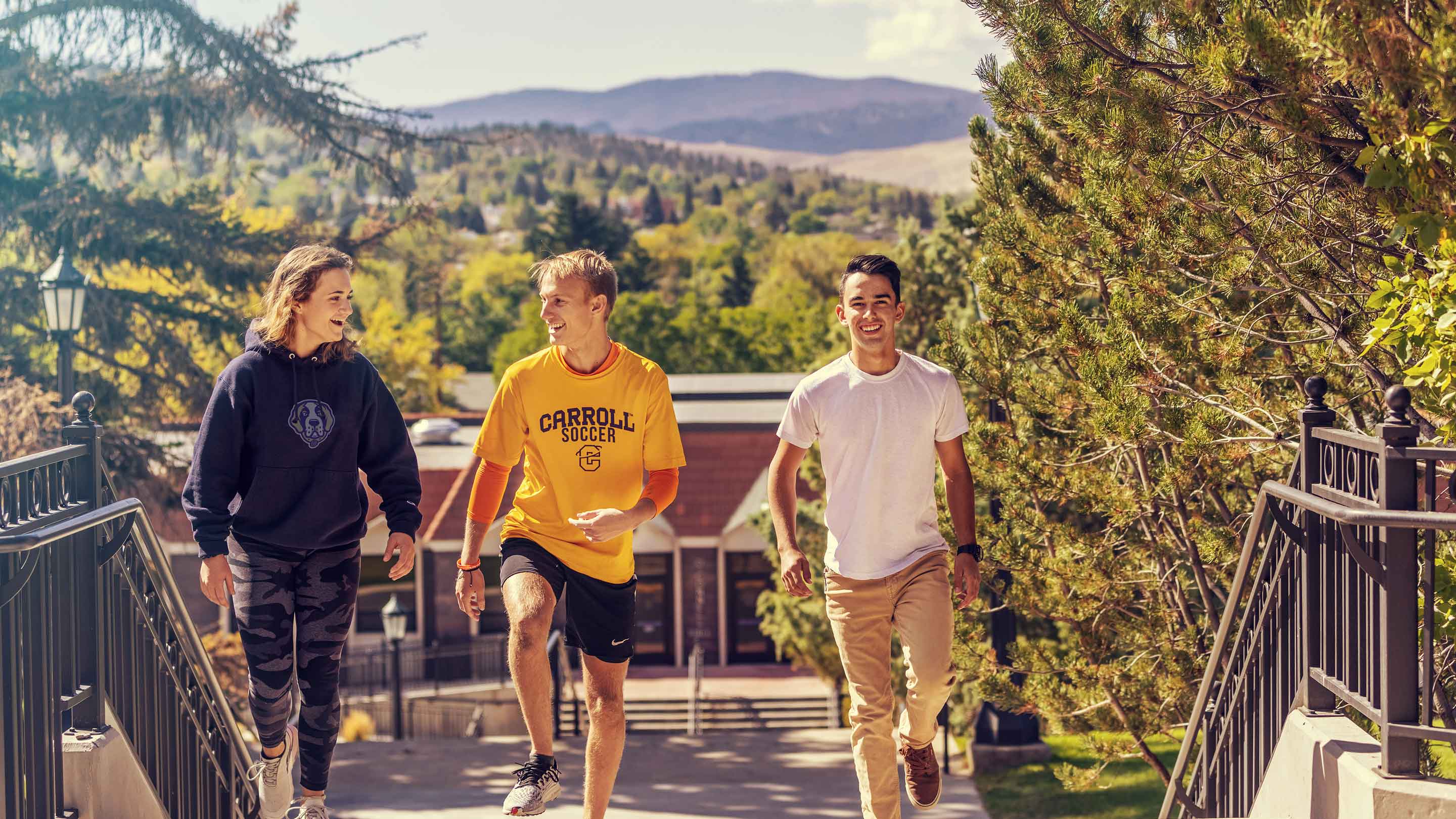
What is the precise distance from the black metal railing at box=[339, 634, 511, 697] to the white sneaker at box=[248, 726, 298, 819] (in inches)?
974

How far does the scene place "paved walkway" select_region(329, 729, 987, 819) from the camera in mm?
12969

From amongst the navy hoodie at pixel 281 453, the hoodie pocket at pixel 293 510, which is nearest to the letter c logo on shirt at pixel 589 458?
the navy hoodie at pixel 281 453

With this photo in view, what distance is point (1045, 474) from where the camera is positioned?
299 inches

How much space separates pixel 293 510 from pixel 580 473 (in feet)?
3.25

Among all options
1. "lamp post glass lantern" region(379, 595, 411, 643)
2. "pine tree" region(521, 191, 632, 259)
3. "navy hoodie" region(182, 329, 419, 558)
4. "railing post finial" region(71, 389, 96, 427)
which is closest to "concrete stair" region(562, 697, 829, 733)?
"lamp post glass lantern" region(379, 595, 411, 643)

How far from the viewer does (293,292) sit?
177 inches

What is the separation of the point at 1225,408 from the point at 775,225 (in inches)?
7560

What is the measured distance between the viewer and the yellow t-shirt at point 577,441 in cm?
480

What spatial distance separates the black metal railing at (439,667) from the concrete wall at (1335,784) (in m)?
25.9

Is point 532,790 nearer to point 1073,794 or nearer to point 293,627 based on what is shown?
point 293,627

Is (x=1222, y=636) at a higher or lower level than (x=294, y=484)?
lower

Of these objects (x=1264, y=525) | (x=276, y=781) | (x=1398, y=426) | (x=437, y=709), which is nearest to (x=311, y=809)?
(x=276, y=781)

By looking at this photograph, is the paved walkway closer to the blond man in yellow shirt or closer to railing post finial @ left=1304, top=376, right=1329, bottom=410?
the blond man in yellow shirt

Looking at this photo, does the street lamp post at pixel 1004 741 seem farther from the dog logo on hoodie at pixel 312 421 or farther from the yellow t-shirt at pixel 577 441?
the dog logo on hoodie at pixel 312 421
